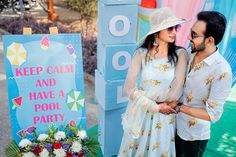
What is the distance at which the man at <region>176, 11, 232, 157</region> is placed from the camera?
1933mm

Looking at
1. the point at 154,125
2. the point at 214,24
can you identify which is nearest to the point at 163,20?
the point at 214,24

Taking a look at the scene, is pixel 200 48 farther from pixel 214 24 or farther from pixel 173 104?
pixel 173 104

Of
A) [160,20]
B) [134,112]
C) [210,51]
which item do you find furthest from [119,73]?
[210,51]

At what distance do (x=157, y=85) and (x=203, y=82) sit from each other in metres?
0.36

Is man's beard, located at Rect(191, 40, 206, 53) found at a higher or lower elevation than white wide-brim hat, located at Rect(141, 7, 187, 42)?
lower

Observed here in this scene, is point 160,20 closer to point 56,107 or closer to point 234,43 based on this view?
point 56,107

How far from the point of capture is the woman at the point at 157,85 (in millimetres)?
2162

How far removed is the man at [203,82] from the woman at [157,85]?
104 millimetres

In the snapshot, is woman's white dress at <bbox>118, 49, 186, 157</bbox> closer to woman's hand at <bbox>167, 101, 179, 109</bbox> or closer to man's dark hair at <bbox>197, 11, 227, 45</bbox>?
woman's hand at <bbox>167, 101, 179, 109</bbox>

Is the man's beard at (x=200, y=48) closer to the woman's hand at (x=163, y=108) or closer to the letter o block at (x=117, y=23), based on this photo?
the woman's hand at (x=163, y=108)

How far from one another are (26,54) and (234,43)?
7.23 feet

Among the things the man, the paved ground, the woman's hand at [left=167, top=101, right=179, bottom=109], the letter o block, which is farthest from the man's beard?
the paved ground

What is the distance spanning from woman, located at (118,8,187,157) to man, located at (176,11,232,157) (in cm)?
10

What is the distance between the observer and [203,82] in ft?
6.63
